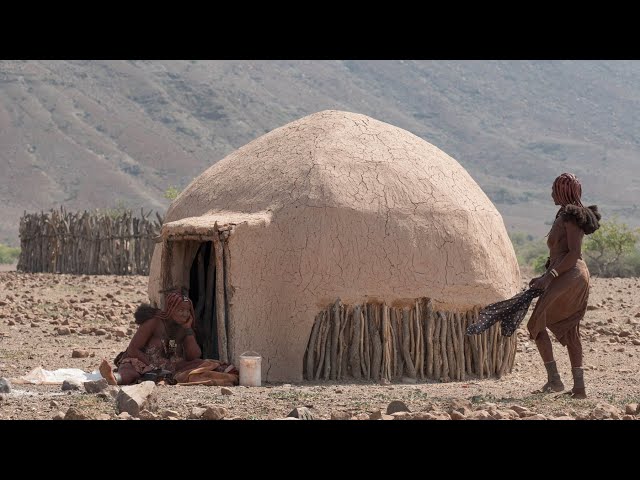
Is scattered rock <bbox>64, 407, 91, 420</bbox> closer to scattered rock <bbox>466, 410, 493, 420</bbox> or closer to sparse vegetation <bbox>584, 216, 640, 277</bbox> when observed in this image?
scattered rock <bbox>466, 410, 493, 420</bbox>

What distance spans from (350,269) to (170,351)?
5.75ft

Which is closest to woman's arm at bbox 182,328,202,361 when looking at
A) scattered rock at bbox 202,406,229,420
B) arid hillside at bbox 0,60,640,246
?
scattered rock at bbox 202,406,229,420

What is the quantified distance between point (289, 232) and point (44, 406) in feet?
9.69

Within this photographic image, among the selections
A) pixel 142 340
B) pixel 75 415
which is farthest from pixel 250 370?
pixel 75 415

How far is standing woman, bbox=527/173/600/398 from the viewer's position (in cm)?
826

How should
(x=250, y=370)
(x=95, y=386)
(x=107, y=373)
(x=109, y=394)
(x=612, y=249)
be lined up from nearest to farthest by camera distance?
(x=109, y=394) → (x=95, y=386) → (x=107, y=373) → (x=250, y=370) → (x=612, y=249)

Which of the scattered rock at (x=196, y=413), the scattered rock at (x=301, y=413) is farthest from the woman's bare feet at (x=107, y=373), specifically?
the scattered rock at (x=301, y=413)

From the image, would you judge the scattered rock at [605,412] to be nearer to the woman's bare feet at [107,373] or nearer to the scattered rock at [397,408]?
the scattered rock at [397,408]

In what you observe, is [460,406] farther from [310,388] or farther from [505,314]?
[310,388]

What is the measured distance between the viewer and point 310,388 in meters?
9.09

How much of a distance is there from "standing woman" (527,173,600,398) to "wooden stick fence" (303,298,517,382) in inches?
61.5
